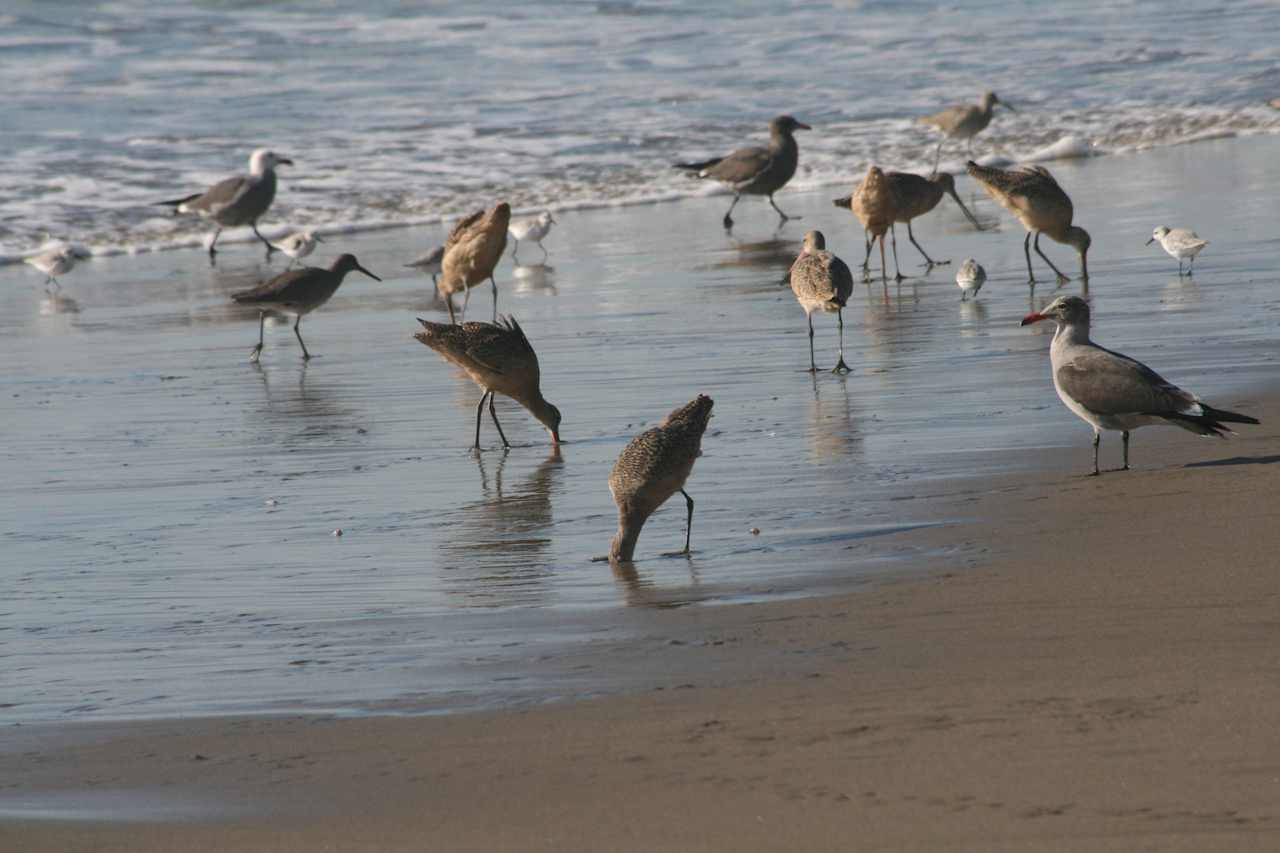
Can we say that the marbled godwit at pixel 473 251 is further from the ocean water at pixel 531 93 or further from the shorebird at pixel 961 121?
the shorebird at pixel 961 121

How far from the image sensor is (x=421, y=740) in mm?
4371

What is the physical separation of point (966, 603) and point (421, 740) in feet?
5.20

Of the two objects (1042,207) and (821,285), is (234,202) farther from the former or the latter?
(821,285)

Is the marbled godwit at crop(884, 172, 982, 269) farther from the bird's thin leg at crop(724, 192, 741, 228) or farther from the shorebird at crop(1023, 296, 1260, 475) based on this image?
the shorebird at crop(1023, 296, 1260, 475)

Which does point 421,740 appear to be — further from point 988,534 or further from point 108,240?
point 108,240

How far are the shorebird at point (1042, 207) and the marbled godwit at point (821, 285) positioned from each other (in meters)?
2.65

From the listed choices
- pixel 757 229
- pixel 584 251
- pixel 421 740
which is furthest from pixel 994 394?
pixel 757 229

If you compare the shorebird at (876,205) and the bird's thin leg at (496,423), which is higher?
the shorebird at (876,205)

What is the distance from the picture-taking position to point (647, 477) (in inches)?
243

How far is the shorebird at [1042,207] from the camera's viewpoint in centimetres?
1283

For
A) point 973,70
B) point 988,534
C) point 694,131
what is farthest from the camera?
point 973,70

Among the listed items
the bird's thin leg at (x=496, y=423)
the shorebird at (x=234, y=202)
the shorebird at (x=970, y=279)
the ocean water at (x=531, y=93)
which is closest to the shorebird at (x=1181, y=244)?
the shorebird at (x=970, y=279)

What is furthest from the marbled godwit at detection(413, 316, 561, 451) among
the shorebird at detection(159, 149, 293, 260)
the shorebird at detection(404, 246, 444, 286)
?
the shorebird at detection(159, 149, 293, 260)

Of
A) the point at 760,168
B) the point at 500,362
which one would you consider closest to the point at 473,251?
the point at 500,362
